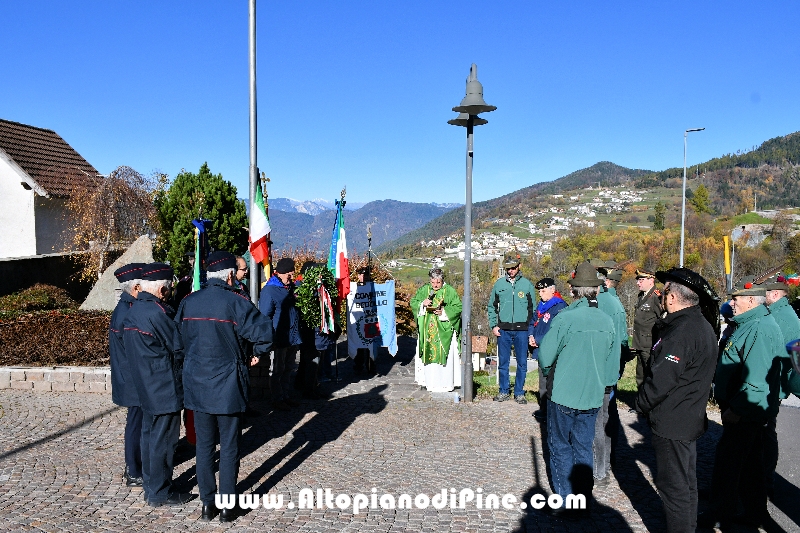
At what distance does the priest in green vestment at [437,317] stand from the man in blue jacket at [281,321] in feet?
6.49

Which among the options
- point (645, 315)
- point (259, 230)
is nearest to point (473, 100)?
point (259, 230)

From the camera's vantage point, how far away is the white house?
22500 mm

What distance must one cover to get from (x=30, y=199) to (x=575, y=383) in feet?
78.2

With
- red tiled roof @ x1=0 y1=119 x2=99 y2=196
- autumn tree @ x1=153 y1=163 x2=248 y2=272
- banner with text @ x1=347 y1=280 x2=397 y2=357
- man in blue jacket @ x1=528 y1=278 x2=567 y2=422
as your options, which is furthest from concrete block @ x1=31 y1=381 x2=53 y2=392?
red tiled roof @ x1=0 y1=119 x2=99 y2=196

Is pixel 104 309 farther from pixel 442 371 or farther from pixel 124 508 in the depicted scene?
pixel 124 508

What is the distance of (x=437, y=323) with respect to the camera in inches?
367

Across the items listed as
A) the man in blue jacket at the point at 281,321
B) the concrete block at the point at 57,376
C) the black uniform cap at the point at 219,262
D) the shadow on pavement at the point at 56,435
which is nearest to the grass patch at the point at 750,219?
the man in blue jacket at the point at 281,321

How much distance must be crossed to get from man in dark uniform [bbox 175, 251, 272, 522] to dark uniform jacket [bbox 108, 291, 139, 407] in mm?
1006

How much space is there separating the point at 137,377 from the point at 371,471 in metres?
2.48

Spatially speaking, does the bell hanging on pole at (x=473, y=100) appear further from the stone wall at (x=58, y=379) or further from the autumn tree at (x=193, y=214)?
the autumn tree at (x=193, y=214)

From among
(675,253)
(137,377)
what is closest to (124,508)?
(137,377)

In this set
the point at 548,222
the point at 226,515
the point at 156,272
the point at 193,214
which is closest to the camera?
the point at 226,515

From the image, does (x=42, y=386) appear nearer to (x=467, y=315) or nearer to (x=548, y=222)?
(x=467, y=315)

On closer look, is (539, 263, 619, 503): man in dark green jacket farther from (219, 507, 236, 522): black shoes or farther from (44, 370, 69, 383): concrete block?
(44, 370, 69, 383): concrete block
